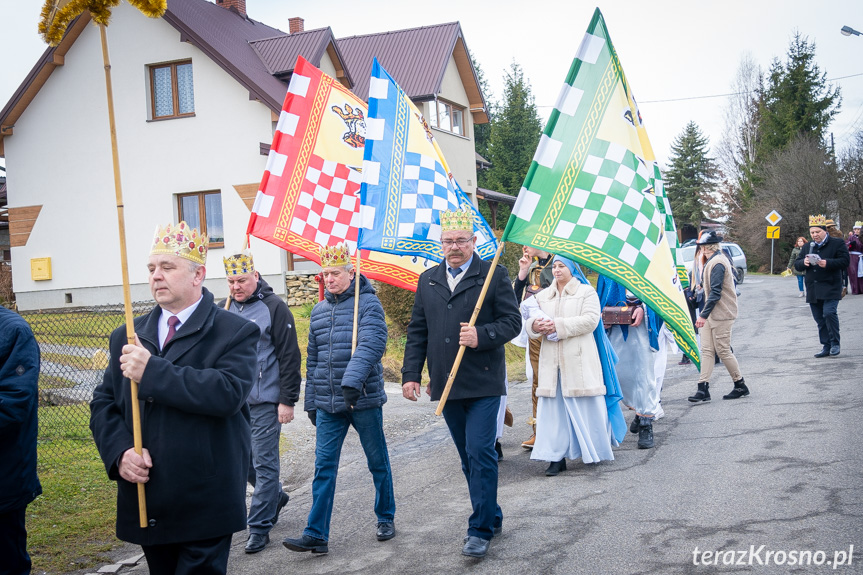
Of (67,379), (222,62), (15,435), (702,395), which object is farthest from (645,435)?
(222,62)

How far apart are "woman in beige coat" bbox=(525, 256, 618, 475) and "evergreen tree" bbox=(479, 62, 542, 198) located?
133 ft

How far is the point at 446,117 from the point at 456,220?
81.0 feet

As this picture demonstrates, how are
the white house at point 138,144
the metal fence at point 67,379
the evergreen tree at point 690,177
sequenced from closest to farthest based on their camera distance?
1. the metal fence at point 67,379
2. the white house at point 138,144
3. the evergreen tree at point 690,177

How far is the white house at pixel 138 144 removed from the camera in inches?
869

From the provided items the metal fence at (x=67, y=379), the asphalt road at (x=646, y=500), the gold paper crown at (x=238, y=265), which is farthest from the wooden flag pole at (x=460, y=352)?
the metal fence at (x=67, y=379)

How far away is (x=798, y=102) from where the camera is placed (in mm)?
50562

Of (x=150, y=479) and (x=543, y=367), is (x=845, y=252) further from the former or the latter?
(x=150, y=479)

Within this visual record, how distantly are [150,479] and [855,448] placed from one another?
592 centimetres

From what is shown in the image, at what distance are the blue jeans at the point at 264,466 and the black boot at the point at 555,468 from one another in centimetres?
240

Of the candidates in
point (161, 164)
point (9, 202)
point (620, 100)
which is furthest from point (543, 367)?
point (9, 202)

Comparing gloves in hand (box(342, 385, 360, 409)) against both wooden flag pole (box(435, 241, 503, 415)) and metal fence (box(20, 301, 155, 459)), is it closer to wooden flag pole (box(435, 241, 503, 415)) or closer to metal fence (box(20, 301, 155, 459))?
wooden flag pole (box(435, 241, 503, 415))

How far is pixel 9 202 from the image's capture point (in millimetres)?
24297

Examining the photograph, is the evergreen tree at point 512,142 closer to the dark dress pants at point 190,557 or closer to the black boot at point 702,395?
the black boot at point 702,395

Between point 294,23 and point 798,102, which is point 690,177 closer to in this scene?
point 798,102
